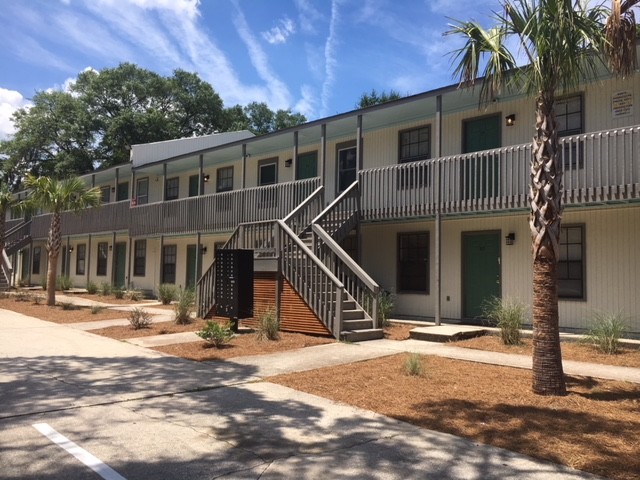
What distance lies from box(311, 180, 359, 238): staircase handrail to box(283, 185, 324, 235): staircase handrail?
0.58 meters

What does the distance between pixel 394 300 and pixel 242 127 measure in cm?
3353

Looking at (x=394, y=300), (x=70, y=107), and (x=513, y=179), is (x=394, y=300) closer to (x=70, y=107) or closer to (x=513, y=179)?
(x=513, y=179)

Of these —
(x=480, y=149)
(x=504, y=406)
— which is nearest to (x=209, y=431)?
(x=504, y=406)

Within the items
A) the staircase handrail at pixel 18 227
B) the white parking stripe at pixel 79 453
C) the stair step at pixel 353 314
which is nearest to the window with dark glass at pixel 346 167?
the stair step at pixel 353 314

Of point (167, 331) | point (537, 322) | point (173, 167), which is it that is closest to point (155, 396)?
point (537, 322)

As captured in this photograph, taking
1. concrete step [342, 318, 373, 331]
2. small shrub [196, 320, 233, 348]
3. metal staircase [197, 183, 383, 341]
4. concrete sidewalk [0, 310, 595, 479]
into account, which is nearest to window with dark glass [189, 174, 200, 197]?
metal staircase [197, 183, 383, 341]

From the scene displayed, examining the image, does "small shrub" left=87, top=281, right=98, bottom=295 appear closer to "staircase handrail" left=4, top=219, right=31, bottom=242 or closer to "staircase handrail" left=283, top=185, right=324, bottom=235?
"staircase handrail" left=4, top=219, right=31, bottom=242

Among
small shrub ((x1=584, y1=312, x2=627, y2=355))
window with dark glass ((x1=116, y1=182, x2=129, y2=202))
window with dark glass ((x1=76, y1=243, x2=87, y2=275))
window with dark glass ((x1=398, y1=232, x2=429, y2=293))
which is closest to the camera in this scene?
small shrub ((x1=584, y1=312, x2=627, y2=355))

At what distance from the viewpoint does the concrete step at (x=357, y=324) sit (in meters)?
11.1

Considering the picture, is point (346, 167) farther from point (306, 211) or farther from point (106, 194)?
point (106, 194)

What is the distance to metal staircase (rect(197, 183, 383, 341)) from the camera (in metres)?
11.1

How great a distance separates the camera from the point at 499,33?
7.09 meters

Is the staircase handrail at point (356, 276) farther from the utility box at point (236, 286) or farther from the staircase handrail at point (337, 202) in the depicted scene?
the utility box at point (236, 286)

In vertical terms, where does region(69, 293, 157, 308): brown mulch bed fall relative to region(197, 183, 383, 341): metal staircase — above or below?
below
